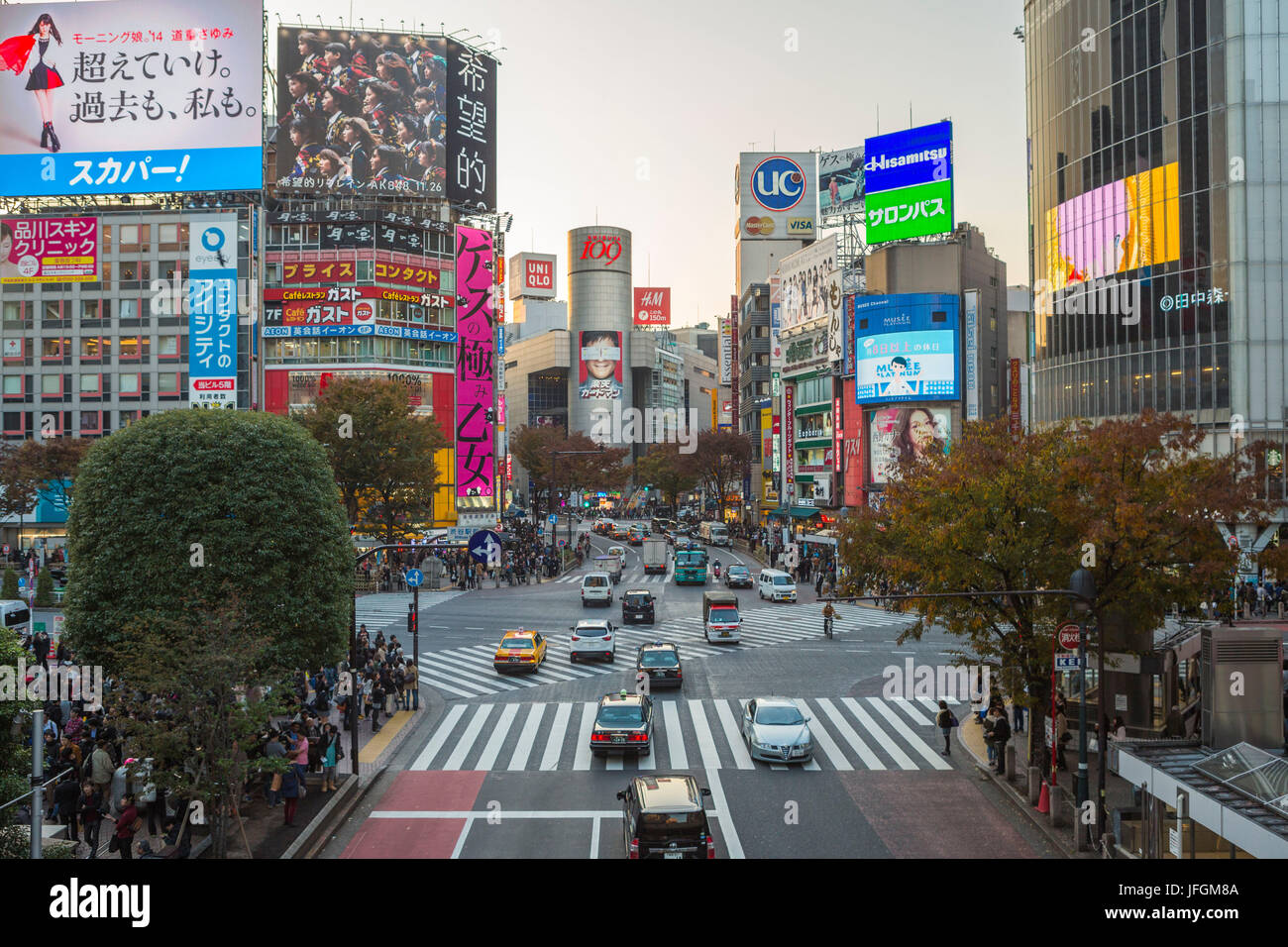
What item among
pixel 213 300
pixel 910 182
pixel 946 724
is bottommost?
pixel 946 724

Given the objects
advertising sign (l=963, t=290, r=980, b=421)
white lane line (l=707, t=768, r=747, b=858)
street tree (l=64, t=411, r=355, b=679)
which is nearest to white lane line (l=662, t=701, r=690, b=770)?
white lane line (l=707, t=768, r=747, b=858)

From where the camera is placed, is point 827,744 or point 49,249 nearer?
point 827,744

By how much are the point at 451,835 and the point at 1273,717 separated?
16.2 metres

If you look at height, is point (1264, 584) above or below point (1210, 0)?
below

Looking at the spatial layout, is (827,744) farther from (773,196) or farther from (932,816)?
(773,196)

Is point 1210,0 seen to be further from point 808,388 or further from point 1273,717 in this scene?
point 1273,717

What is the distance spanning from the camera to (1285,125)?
56781 millimetres

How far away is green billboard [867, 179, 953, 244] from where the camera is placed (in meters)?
77.6

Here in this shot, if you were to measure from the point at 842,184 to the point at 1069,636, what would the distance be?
71673mm

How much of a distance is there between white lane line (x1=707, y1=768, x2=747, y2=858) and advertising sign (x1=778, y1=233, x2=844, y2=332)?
203ft

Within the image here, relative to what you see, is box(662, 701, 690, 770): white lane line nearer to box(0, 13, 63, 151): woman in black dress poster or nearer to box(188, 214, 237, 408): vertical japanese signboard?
box(188, 214, 237, 408): vertical japanese signboard

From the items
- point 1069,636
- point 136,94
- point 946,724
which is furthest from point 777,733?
point 136,94

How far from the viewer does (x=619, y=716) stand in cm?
2475
